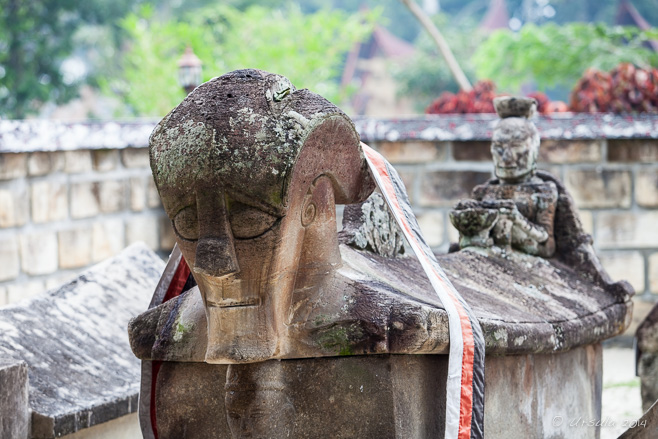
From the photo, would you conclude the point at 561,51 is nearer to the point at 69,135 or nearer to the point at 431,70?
the point at 431,70

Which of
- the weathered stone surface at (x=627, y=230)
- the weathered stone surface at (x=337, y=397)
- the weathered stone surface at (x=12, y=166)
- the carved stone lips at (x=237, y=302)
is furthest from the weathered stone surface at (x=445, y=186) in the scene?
the carved stone lips at (x=237, y=302)

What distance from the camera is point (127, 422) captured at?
306 centimetres

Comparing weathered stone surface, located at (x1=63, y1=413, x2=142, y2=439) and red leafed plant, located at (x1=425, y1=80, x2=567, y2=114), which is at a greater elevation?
red leafed plant, located at (x1=425, y1=80, x2=567, y2=114)

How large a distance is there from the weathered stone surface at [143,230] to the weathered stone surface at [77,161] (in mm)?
512

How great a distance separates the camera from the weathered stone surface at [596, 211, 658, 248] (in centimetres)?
565

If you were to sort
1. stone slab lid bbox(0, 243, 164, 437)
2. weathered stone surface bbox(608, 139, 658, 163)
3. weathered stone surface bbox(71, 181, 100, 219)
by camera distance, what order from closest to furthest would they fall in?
1. stone slab lid bbox(0, 243, 164, 437)
2. weathered stone surface bbox(71, 181, 100, 219)
3. weathered stone surface bbox(608, 139, 658, 163)

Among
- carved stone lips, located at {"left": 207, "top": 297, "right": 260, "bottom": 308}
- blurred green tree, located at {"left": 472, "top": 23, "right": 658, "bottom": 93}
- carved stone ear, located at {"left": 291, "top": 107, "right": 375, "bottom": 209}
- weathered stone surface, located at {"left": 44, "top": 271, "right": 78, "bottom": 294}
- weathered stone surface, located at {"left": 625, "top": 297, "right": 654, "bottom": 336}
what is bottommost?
weathered stone surface, located at {"left": 625, "top": 297, "right": 654, "bottom": 336}

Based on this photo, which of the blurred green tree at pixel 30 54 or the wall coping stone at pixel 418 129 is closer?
the wall coping stone at pixel 418 129

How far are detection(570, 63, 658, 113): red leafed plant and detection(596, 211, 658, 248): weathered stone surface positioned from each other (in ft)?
2.61

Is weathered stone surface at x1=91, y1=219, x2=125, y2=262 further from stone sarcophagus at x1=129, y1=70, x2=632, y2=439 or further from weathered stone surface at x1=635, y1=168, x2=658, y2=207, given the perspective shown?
weathered stone surface at x1=635, y1=168, x2=658, y2=207

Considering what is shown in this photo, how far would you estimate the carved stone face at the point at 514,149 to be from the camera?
3.30m

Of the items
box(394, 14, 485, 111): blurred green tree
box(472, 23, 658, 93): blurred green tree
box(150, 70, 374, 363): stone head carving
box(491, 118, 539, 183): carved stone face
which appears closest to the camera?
box(150, 70, 374, 363): stone head carving

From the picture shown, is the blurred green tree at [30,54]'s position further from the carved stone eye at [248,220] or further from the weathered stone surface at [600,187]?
the carved stone eye at [248,220]

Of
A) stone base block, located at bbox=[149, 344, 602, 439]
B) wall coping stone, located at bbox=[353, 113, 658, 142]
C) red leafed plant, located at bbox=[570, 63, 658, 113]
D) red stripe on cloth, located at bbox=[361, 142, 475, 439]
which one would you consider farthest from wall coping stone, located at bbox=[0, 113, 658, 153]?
red stripe on cloth, located at bbox=[361, 142, 475, 439]
